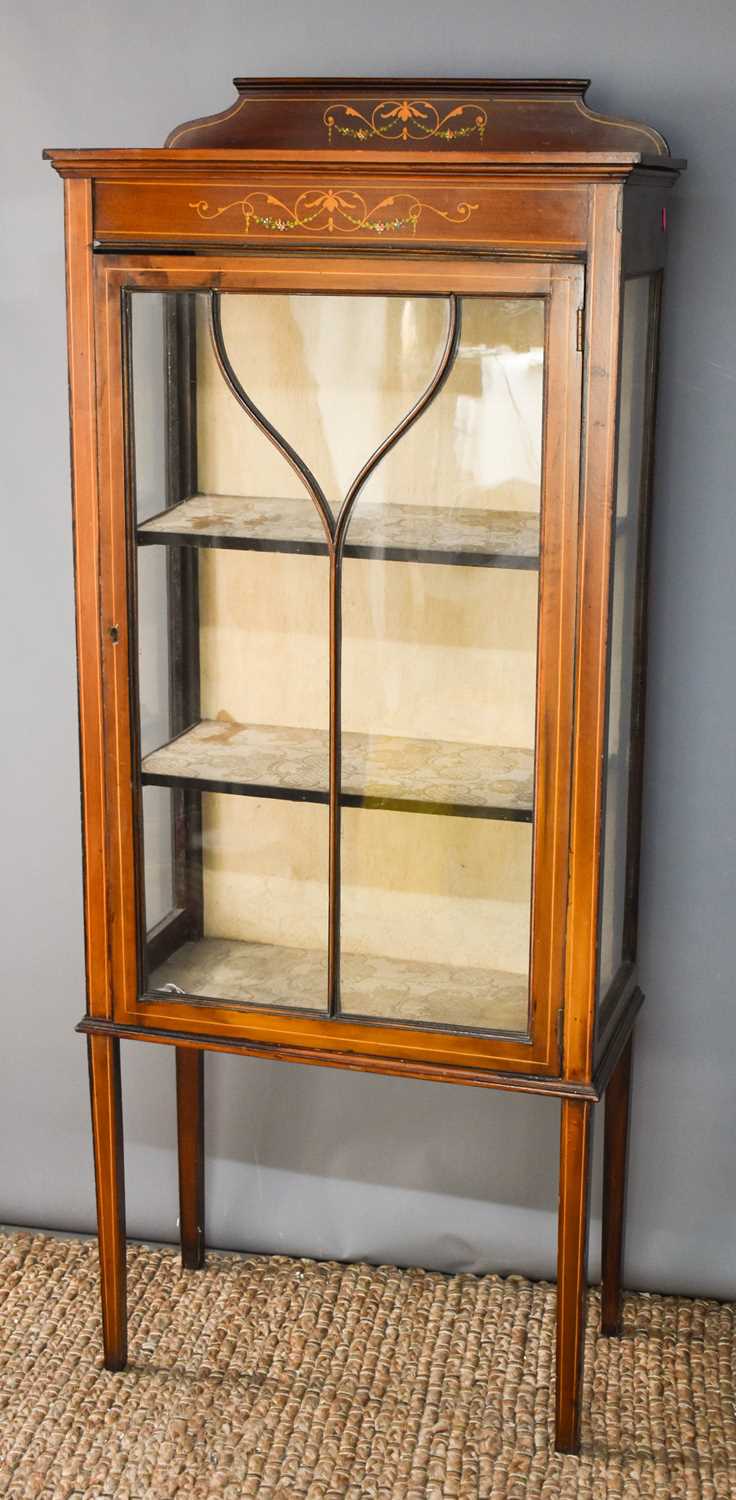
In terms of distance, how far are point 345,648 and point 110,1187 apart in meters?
0.73

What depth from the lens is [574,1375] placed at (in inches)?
69.4

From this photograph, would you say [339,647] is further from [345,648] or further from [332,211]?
[332,211]

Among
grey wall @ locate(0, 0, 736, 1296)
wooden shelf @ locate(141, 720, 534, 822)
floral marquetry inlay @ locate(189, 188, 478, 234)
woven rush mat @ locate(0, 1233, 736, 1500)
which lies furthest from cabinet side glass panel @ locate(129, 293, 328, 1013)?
woven rush mat @ locate(0, 1233, 736, 1500)

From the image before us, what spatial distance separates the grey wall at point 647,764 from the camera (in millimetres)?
1822

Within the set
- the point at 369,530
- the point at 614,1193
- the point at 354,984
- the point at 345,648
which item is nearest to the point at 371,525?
the point at 369,530

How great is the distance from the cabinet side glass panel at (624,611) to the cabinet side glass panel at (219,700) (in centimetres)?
31

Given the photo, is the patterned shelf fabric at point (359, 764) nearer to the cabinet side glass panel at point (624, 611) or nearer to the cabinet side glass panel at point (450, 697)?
the cabinet side glass panel at point (450, 697)

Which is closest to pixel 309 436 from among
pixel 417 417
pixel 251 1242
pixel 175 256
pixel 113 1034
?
pixel 417 417

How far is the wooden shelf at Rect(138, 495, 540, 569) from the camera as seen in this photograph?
1588 mm

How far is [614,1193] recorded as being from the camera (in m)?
2.02

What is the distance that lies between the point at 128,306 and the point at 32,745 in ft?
2.40

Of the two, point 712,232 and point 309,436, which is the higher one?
point 712,232

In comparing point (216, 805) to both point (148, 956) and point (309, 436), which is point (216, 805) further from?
point (309, 436)

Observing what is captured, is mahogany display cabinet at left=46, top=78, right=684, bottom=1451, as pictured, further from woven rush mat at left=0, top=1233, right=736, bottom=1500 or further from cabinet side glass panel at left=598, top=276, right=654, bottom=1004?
woven rush mat at left=0, top=1233, right=736, bottom=1500
